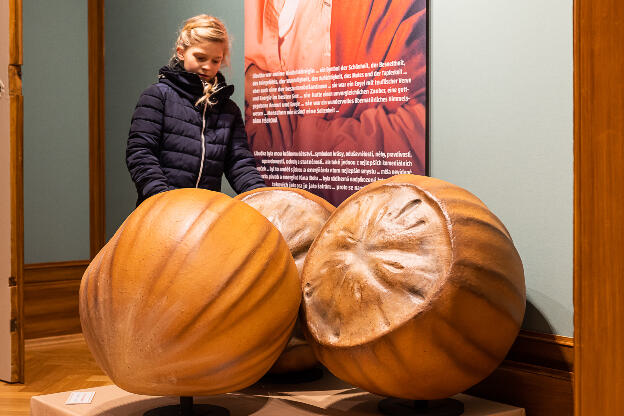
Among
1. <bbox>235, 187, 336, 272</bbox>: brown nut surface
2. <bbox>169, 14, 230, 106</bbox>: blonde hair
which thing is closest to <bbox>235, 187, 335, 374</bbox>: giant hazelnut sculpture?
<bbox>235, 187, 336, 272</bbox>: brown nut surface

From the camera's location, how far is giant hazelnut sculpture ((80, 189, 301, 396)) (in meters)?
1.82

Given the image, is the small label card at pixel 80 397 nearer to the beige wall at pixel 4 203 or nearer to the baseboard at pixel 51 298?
the beige wall at pixel 4 203

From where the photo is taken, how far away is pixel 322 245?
2.28 metres

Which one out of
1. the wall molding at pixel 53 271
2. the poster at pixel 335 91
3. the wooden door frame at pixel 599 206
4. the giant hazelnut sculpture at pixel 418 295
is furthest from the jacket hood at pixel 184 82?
the wooden door frame at pixel 599 206

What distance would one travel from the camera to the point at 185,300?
183cm

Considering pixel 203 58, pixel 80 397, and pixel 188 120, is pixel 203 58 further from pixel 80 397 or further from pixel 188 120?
pixel 80 397

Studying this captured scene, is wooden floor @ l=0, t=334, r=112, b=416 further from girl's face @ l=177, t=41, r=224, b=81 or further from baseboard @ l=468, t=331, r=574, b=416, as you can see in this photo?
baseboard @ l=468, t=331, r=574, b=416

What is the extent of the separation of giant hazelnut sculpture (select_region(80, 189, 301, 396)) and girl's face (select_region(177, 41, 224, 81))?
132cm

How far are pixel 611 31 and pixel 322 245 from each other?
1403 millimetres

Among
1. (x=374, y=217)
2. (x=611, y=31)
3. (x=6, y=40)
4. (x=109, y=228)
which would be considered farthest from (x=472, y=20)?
(x=109, y=228)

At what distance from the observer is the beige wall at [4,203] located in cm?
380

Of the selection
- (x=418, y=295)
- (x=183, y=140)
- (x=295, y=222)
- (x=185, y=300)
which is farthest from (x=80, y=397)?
(x=183, y=140)

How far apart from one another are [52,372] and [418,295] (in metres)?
2.63

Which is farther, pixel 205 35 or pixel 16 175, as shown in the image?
pixel 16 175
